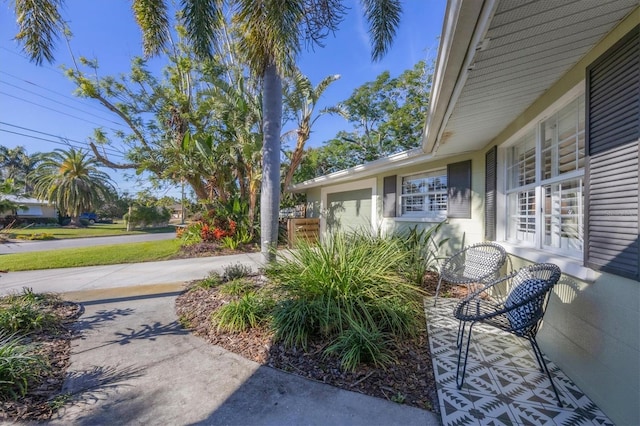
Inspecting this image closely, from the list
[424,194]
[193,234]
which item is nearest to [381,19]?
[424,194]

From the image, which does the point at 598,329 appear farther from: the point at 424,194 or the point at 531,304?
the point at 424,194

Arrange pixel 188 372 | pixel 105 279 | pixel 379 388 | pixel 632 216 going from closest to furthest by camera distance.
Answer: pixel 632 216
pixel 379 388
pixel 188 372
pixel 105 279

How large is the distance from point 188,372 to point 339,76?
31.8 feet

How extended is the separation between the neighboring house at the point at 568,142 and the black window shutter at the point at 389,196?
9.69 ft

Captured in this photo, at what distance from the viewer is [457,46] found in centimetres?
226

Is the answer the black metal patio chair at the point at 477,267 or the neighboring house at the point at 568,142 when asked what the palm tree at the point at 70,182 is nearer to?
the black metal patio chair at the point at 477,267

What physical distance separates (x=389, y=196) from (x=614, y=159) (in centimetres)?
585

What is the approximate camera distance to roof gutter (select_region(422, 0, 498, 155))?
1877 millimetres

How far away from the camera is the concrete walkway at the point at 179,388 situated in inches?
85.0

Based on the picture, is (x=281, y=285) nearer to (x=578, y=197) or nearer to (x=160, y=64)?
(x=578, y=197)

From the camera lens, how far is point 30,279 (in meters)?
6.41

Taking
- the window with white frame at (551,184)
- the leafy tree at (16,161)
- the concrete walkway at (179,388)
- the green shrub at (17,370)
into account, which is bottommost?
the concrete walkway at (179,388)

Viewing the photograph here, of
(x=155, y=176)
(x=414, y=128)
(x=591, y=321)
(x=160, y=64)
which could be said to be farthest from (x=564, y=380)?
(x=160, y=64)

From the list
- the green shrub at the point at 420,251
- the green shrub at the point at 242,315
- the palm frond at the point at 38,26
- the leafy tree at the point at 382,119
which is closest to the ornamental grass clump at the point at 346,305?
the green shrub at the point at 242,315
